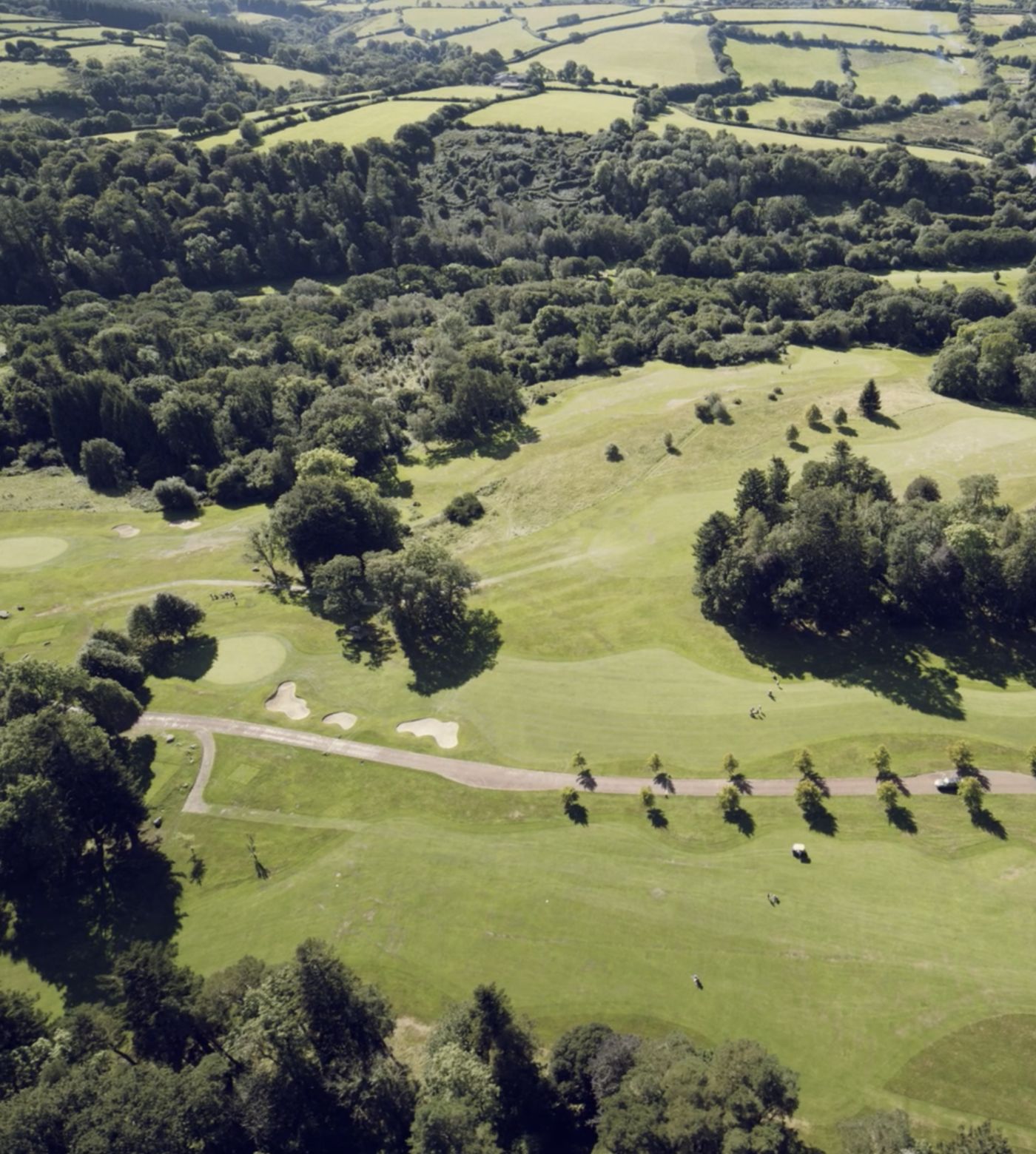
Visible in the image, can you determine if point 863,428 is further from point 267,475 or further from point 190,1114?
point 190,1114

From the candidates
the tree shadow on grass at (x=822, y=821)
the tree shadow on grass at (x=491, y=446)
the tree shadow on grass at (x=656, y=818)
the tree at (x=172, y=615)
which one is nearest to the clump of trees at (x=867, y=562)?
the tree shadow on grass at (x=822, y=821)

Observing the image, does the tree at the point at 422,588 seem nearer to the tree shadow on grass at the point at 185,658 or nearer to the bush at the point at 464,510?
the tree shadow on grass at the point at 185,658

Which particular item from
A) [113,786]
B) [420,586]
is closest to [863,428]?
[420,586]

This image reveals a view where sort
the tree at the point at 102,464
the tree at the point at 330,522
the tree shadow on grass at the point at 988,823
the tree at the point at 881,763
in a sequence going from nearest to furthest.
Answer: the tree shadow on grass at the point at 988,823 < the tree at the point at 881,763 < the tree at the point at 330,522 < the tree at the point at 102,464

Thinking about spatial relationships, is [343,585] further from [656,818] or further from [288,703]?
[656,818]

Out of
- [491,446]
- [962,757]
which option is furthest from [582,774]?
[491,446]

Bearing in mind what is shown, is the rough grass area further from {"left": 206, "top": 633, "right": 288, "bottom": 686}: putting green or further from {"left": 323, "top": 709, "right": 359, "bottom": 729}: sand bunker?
{"left": 206, "top": 633, "right": 288, "bottom": 686}: putting green

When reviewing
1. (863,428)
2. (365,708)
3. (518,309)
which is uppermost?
(518,309)
